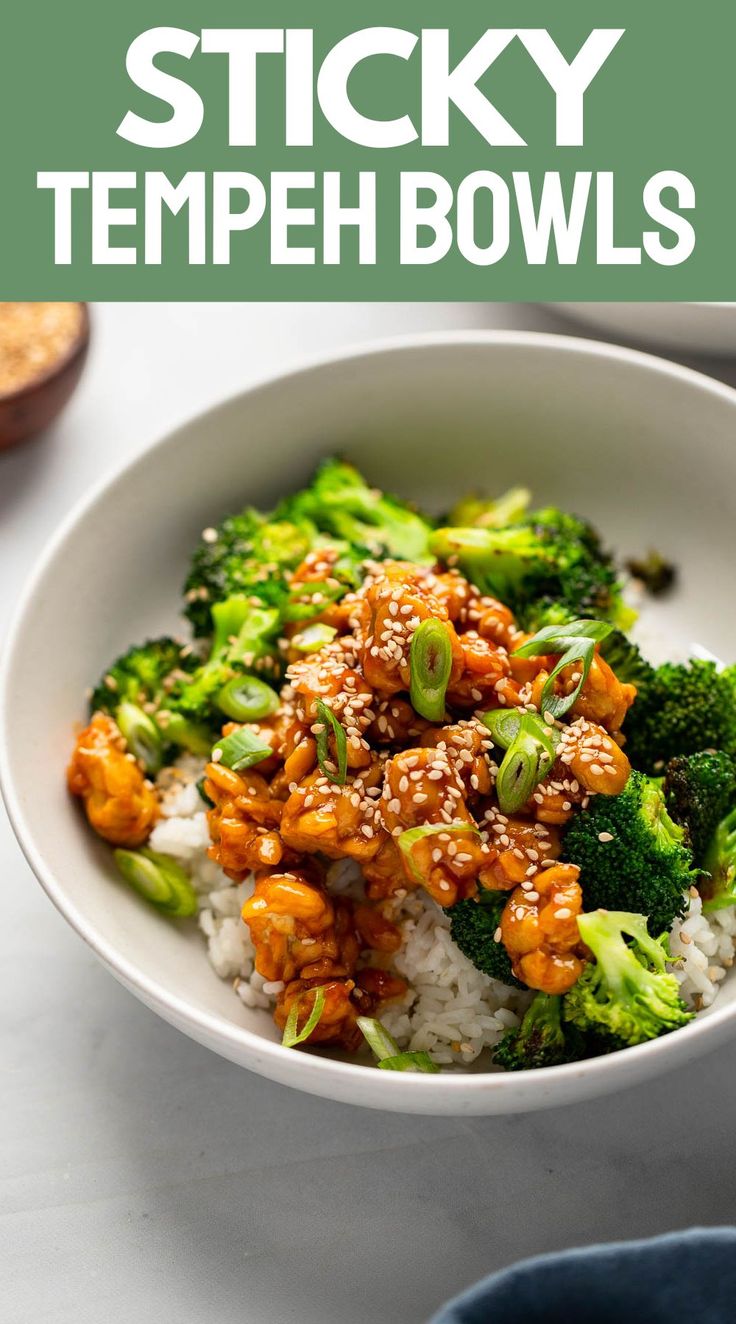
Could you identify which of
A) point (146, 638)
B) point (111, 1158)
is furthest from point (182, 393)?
point (111, 1158)

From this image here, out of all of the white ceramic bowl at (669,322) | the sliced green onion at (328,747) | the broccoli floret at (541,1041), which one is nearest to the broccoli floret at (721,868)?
the broccoli floret at (541,1041)

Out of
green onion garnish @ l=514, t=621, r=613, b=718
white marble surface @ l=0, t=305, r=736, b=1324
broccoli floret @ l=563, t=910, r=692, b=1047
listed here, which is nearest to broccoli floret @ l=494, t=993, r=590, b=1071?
broccoli floret @ l=563, t=910, r=692, b=1047

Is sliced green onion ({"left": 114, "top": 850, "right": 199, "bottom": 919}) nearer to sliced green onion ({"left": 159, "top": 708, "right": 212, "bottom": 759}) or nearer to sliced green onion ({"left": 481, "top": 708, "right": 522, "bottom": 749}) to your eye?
sliced green onion ({"left": 159, "top": 708, "right": 212, "bottom": 759})

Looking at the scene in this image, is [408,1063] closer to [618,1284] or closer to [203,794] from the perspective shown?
[618,1284]

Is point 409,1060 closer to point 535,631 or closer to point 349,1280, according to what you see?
point 349,1280

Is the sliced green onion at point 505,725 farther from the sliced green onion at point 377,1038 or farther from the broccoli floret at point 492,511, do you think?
the broccoli floret at point 492,511

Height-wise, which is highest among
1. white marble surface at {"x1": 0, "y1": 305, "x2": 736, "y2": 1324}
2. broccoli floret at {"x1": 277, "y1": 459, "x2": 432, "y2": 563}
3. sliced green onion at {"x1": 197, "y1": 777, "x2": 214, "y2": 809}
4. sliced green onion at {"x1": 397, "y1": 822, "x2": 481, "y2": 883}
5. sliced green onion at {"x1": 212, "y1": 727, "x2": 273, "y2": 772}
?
broccoli floret at {"x1": 277, "y1": 459, "x2": 432, "y2": 563}

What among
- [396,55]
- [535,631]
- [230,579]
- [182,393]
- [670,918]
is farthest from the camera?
[182,393]
